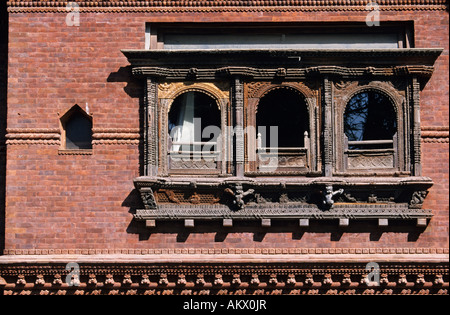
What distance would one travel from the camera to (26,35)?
11695 mm

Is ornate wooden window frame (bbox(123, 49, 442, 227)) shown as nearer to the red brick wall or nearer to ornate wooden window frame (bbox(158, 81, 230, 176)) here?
ornate wooden window frame (bbox(158, 81, 230, 176))

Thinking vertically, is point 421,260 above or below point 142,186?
below

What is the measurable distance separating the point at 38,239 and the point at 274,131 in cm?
432

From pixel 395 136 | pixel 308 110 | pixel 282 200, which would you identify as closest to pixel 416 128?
pixel 395 136

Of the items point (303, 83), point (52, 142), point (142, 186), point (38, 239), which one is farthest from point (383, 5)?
point (38, 239)

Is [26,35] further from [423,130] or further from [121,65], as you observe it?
[423,130]

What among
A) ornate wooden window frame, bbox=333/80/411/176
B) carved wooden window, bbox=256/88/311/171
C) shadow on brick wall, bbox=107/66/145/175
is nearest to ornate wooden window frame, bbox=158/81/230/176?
shadow on brick wall, bbox=107/66/145/175

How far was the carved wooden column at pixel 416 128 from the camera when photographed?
11.3 m

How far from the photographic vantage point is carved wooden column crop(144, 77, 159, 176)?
11250 mm

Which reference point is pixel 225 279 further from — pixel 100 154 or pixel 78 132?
pixel 78 132

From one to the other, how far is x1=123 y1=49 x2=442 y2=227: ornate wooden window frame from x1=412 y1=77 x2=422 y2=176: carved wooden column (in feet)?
0.05

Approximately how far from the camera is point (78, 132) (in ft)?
38.7

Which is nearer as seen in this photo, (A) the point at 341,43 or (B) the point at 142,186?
(B) the point at 142,186

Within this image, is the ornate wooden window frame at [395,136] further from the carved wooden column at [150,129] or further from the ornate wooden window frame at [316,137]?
the carved wooden column at [150,129]
